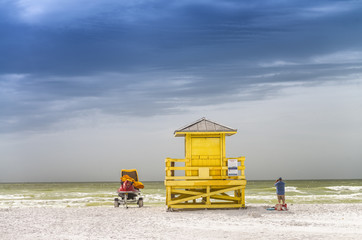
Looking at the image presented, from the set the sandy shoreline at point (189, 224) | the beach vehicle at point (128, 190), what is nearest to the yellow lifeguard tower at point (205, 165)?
the sandy shoreline at point (189, 224)

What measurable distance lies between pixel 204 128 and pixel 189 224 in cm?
499

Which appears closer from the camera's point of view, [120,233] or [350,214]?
[120,233]

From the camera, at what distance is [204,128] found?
677 inches

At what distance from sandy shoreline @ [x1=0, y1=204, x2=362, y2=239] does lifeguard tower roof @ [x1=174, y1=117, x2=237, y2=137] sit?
3097mm

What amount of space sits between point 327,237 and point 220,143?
7.32 metres

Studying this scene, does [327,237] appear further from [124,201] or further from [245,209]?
[124,201]

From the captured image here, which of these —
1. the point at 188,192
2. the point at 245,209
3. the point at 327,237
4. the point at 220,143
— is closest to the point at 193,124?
the point at 220,143

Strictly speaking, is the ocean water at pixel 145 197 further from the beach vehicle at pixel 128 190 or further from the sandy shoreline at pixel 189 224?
the sandy shoreline at pixel 189 224

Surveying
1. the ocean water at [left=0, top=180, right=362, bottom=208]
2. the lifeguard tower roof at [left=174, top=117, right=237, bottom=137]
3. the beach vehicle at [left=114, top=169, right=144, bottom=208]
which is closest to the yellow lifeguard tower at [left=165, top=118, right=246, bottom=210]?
the lifeguard tower roof at [left=174, top=117, right=237, bottom=137]

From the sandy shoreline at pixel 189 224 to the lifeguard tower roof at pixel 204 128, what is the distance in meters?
3.10

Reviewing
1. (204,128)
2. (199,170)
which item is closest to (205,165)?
(199,170)

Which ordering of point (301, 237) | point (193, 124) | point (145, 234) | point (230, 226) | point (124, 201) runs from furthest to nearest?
point (124, 201)
point (193, 124)
point (230, 226)
point (145, 234)
point (301, 237)

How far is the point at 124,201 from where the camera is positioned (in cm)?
1920

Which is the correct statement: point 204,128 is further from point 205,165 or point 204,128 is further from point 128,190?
point 128,190
